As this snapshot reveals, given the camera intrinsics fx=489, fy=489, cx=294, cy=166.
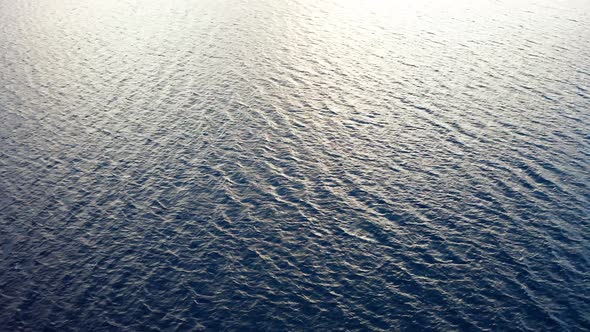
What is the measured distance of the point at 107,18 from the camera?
127250 millimetres

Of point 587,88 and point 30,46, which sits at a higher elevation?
point 587,88

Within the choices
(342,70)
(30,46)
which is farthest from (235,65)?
(30,46)

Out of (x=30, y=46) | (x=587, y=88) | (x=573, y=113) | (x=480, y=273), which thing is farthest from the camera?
(x=30, y=46)

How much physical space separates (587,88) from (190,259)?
76545 mm

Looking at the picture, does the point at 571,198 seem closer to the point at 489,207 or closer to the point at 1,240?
the point at 489,207

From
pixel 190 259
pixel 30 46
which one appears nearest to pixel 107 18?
pixel 30 46

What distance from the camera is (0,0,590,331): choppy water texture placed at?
151 ft

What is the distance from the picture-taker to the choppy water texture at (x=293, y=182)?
46141mm

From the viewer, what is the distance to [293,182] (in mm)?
63938

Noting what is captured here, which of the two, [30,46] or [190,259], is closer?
[190,259]

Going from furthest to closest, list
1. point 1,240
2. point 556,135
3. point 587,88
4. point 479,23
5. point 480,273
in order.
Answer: point 479,23 → point 587,88 → point 556,135 → point 1,240 → point 480,273

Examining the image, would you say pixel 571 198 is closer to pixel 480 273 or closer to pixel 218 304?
Result: pixel 480 273

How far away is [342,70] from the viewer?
99875mm

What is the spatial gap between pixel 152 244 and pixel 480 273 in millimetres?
34357
